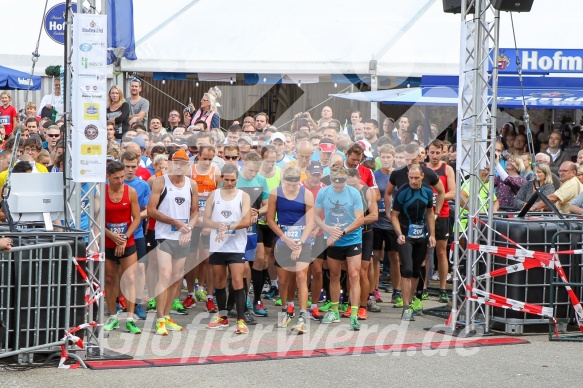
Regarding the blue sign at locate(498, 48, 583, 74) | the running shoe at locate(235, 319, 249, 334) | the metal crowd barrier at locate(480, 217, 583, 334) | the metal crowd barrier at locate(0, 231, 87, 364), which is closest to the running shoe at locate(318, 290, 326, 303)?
the running shoe at locate(235, 319, 249, 334)

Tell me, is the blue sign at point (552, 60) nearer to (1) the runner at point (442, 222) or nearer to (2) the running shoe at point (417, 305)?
(1) the runner at point (442, 222)

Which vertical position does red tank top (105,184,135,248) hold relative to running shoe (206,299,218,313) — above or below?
above

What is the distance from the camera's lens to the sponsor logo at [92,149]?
880 cm

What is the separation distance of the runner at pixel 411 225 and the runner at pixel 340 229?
65 centimetres

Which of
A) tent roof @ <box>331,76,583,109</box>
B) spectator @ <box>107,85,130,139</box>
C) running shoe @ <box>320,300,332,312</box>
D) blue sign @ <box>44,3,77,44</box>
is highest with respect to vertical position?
blue sign @ <box>44,3,77,44</box>

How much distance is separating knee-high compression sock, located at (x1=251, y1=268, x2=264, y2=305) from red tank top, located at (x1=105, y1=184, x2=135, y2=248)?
1829 mm

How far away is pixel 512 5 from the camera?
9.74m

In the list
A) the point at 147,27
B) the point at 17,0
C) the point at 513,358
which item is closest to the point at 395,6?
the point at 147,27

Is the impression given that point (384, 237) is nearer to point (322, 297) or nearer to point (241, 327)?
point (322, 297)

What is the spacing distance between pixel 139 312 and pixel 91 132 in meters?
Result: 2.90

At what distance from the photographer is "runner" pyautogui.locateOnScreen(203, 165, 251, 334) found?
34.3 feet

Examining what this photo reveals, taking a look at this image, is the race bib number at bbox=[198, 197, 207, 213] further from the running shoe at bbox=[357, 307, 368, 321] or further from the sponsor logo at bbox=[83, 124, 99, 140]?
the sponsor logo at bbox=[83, 124, 99, 140]

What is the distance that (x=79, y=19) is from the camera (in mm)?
8656

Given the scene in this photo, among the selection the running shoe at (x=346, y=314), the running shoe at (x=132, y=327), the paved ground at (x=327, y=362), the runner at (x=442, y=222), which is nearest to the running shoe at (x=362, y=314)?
the running shoe at (x=346, y=314)
